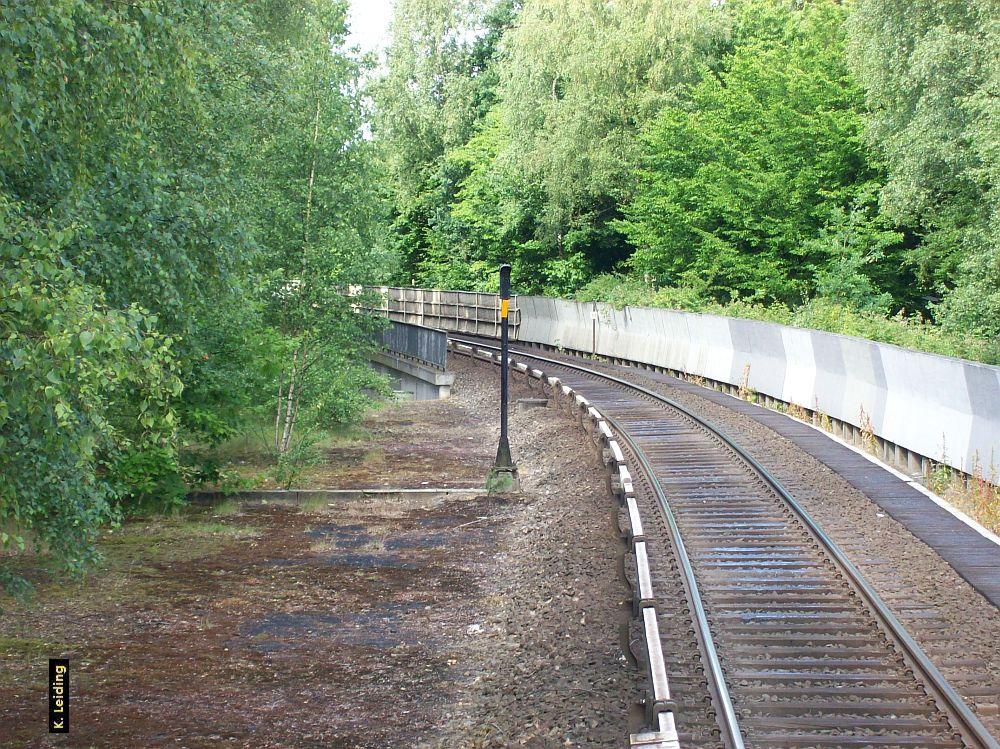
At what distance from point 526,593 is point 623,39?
34.5m

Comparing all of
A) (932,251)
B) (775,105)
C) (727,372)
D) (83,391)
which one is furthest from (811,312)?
(83,391)

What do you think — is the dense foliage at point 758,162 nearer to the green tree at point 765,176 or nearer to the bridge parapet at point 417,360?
the green tree at point 765,176

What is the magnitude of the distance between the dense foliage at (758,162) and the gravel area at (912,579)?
7.89 m

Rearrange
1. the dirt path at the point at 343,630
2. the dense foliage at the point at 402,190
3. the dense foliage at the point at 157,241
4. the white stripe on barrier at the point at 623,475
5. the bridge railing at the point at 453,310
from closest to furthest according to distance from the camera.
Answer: the dense foliage at the point at 157,241 → the dense foliage at the point at 402,190 → the dirt path at the point at 343,630 → the white stripe on barrier at the point at 623,475 → the bridge railing at the point at 453,310

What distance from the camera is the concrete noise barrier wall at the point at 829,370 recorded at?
1516 cm

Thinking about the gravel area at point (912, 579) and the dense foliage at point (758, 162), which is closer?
the gravel area at point (912, 579)

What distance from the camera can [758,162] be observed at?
40188mm

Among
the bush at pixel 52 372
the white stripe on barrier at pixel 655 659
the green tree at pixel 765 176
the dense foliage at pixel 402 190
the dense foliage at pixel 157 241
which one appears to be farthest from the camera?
the green tree at pixel 765 176

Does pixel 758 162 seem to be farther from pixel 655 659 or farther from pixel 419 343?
pixel 655 659

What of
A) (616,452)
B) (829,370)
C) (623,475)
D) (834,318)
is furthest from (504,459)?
A: (834,318)

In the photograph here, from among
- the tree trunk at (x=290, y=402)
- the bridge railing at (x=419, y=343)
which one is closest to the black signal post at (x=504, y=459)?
the tree trunk at (x=290, y=402)

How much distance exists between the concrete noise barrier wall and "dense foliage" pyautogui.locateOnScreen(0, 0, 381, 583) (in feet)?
30.4

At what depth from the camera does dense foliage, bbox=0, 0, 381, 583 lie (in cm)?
649

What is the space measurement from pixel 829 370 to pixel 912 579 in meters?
10.5
